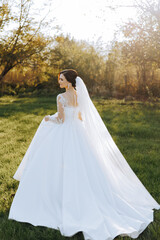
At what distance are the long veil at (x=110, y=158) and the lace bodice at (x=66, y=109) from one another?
11 centimetres

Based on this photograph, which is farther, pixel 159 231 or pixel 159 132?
pixel 159 132

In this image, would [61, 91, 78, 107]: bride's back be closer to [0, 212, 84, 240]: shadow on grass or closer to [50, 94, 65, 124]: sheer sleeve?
[50, 94, 65, 124]: sheer sleeve

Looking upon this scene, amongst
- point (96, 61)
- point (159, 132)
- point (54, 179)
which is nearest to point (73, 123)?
point (54, 179)

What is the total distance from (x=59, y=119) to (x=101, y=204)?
4.95 ft

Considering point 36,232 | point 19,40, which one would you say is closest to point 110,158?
point 36,232

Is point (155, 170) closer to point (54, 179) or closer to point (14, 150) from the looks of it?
point (54, 179)

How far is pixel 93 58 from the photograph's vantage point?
75.8 feet

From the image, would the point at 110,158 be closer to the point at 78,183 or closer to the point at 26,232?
the point at 78,183

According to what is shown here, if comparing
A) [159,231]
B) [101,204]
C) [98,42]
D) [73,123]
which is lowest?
[159,231]

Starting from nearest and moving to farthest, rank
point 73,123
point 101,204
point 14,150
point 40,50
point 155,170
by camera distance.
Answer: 1. point 101,204
2. point 73,123
3. point 155,170
4. point 14,150
5. point 40,50

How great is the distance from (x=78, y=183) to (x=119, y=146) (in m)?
4.03

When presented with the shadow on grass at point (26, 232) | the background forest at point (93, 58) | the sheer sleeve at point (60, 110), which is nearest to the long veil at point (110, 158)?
the sheer sleeve at point (60, 110)

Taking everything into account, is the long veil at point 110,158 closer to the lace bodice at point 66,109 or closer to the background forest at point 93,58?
the lace bodice at point 66,109

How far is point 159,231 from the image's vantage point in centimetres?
302
